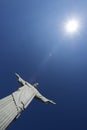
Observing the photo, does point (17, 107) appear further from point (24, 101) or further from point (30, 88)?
point (30, 88)

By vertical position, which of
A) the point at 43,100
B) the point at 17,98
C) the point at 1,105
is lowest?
the point at 1,105

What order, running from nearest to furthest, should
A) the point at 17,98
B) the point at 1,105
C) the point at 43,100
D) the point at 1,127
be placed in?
the point at 1,127, the point at 1,105, the point at 17,98, the point at 43,100

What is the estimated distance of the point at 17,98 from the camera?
1656 centimetres

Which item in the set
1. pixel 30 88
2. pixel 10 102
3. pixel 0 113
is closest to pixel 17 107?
pixel 10 102

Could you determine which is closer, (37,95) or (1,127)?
(1,127)

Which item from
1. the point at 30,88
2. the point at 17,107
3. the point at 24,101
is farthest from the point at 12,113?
the point at 30,88

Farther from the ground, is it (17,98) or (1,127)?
(17,98)

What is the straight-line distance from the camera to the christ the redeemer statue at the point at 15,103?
1457 centimetres

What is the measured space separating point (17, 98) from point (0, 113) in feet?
7.41

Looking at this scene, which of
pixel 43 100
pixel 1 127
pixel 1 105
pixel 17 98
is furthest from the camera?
pixel 43 100

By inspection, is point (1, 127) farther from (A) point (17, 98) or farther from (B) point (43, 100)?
(B) point (43, 100)

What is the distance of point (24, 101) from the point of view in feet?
55.2

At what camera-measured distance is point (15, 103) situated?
16.1 metres

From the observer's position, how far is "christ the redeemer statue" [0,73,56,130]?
1457cm
